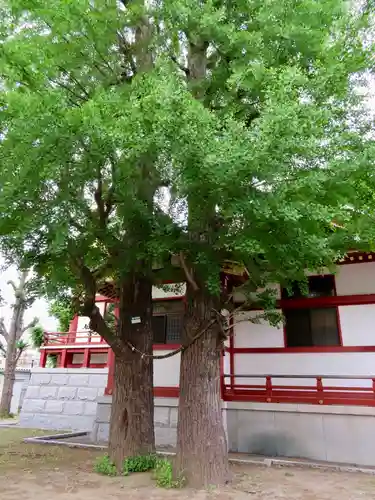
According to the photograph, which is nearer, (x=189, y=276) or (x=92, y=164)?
(x=92, y=164)

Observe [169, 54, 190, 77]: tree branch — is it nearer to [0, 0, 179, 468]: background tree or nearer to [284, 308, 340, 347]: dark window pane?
[0, 0, 179, 468]: background tree

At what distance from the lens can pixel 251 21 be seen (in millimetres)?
6109

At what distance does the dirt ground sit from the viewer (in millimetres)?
5488

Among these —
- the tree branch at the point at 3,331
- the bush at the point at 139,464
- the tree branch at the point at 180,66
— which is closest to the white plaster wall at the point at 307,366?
the bush at the point at 139,464

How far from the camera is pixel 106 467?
656cm

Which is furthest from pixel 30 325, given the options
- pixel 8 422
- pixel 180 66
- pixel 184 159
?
pixel 184 159

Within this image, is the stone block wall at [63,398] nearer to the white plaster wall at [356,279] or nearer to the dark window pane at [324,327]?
the dark window pane at [324,327]

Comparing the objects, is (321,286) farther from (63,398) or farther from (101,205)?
(63,398)

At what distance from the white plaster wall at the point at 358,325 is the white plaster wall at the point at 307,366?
11.1 inches

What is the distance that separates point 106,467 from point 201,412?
2.00 meters

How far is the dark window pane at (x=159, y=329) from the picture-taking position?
10.2 metres

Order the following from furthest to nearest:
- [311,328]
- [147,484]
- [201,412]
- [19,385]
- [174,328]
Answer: [19,385], [174,328], [311,328], [201,412], [147,484]

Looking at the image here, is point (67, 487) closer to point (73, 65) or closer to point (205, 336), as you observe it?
point (205, 336)

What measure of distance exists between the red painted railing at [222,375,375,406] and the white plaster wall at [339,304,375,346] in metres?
0.80
